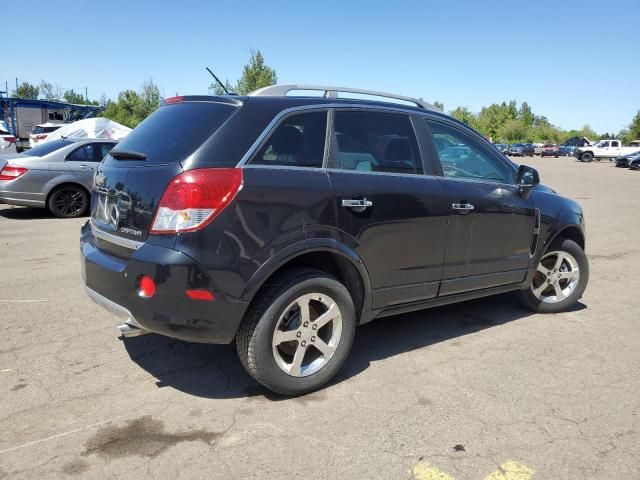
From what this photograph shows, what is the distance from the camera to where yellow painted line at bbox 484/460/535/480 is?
2.51m

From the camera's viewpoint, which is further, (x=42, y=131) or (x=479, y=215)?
(x=42, y=131)

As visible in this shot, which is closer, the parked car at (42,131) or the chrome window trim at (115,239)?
the chrome window trim at (115,239)

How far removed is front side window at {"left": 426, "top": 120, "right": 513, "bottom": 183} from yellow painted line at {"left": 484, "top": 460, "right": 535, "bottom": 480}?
2.12 meters

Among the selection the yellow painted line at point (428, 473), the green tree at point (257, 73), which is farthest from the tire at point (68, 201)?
the green tree at point (257, 73)

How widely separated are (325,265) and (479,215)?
4.65 feet

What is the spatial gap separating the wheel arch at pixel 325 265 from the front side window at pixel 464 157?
1149 millimetres

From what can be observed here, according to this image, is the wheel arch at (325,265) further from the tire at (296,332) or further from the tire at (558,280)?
the tire at (558,280)

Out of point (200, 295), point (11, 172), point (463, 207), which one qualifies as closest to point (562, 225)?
point (463, 207)

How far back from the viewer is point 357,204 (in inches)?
131

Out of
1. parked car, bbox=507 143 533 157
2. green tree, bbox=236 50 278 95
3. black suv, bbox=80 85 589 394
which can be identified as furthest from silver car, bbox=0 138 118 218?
parked car, bbox=507 143 533 157

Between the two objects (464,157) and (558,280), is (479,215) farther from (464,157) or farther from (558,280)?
(558,280)

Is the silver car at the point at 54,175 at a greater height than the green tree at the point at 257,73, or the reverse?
the green tree at the point at 257,73

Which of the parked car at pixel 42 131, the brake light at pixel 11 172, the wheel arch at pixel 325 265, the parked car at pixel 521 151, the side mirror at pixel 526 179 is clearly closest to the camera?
the wheel arch at pixel 325 265

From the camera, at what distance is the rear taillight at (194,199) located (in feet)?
9.21
